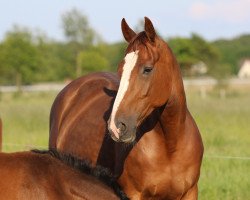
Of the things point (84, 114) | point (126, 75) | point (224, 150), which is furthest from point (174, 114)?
point (224, 150)

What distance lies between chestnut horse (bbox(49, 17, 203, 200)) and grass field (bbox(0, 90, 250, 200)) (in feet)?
7.00

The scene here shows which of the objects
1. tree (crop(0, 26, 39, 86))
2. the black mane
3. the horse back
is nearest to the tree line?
tree (crop(0, 26, 39, 86))

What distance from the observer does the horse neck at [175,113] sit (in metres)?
4.70

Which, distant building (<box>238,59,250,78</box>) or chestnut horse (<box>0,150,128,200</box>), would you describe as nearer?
chestnut horse (<box>0,150,128,200</box>)

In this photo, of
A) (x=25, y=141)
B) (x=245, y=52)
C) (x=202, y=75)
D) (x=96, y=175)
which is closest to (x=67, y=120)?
(x=96, y=175)

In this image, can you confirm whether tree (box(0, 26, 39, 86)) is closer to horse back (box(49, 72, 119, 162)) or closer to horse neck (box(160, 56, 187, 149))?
horse back (box(49, 72, 119, 162))

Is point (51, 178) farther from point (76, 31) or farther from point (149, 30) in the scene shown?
point (76, 31)

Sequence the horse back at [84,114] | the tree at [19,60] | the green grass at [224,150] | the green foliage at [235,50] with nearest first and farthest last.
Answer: the horse back at [84,114], the green grass at [224,150], the tree at [19,60], the green foliage at [235,50]

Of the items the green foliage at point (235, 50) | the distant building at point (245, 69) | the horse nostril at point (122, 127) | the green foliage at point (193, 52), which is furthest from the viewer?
the distant building at point (245, 69)

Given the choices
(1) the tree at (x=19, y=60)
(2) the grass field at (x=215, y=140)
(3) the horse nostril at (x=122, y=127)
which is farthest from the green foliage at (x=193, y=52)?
(3) the horse nostril at (x=122, y=127)

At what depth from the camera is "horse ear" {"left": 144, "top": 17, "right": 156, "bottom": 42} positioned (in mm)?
4371

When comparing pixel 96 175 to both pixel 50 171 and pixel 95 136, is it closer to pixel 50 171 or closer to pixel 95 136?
pixel 50 171

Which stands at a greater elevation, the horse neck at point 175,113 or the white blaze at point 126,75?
the white blaze at point 126,75

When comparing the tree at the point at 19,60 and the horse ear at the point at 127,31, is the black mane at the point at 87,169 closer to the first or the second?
the horse ear at the point at 127,31
